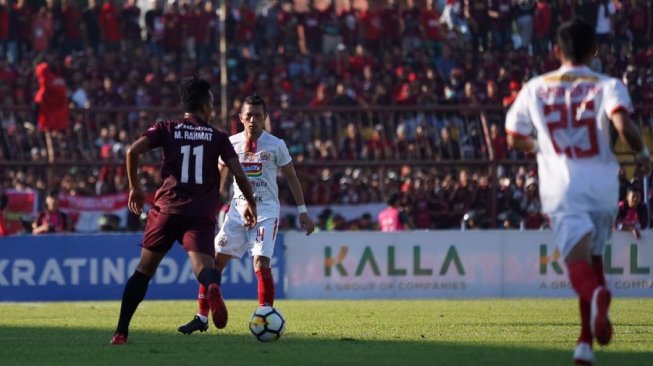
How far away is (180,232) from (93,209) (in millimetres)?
14304

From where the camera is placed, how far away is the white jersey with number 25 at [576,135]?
27.0 feet

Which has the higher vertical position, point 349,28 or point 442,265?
point 349,28

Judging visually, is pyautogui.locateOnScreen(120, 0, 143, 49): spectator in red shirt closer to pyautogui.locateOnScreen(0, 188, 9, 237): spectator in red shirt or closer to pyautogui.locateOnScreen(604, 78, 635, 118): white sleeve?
pyautogui.locateOnScreen(0, 188, 9, 237): spectator in red shirt

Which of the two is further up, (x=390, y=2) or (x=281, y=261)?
(x=390, y=2)

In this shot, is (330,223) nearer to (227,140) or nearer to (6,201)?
(6,201)

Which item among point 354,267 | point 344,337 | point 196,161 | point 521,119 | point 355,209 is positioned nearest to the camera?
point 521,119

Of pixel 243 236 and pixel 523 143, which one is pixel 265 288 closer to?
pixel 243 236

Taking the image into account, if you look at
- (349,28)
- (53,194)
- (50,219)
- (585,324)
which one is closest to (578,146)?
(585,324)

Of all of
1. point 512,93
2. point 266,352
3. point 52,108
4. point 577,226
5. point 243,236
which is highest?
point 512,93

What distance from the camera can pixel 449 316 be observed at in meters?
15.3

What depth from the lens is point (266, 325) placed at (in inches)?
434

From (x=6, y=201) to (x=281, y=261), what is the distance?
476 cm

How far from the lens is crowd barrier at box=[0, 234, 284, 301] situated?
21.2 m

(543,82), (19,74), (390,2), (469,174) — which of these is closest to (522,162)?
(469,174)
